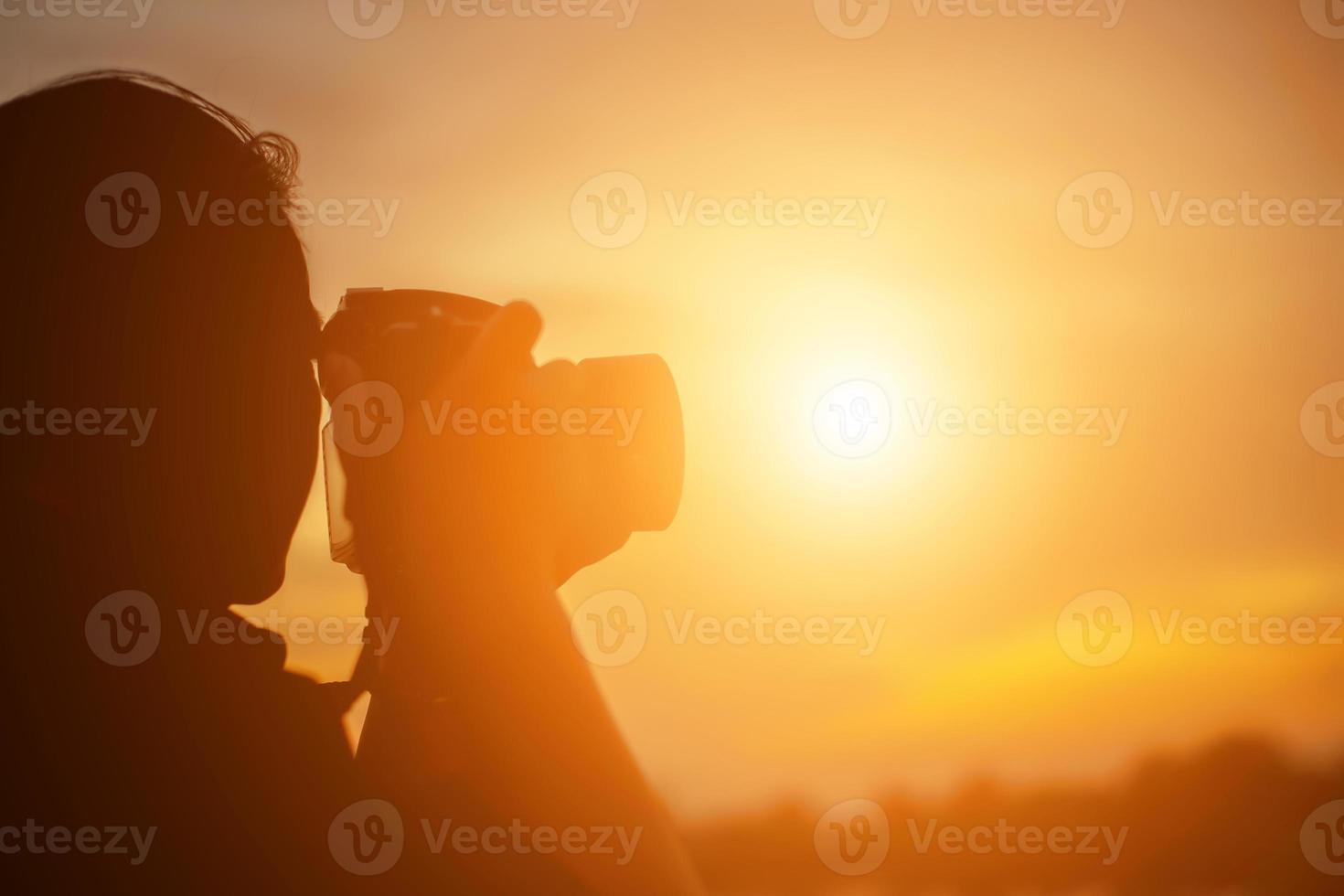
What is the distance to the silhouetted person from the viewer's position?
1125mm

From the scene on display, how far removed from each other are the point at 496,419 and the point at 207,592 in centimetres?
52

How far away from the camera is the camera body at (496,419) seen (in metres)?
1.46

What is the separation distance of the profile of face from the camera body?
0.32ft

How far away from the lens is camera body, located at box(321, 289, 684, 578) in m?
1.46

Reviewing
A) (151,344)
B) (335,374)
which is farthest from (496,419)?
(151,344)

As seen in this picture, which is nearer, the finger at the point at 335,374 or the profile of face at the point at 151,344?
the profile of face at the point at 151,344

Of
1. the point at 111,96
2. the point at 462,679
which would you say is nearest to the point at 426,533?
the point at 462,679

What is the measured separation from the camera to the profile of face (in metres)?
1.18

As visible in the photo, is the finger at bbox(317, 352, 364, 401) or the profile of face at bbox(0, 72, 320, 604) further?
the finger at bbox(317, 352, 364, 401)

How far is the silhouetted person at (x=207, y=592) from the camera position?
3.69 feet

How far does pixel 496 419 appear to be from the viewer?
141 centimetres

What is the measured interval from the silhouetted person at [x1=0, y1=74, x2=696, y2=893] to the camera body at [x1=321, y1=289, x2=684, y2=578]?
8 centimetres

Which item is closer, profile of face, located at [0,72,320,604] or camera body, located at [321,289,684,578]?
profile of face, located at [0,72,320,604]

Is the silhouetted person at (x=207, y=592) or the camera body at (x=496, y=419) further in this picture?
the camera body at (x=496, y=419)
